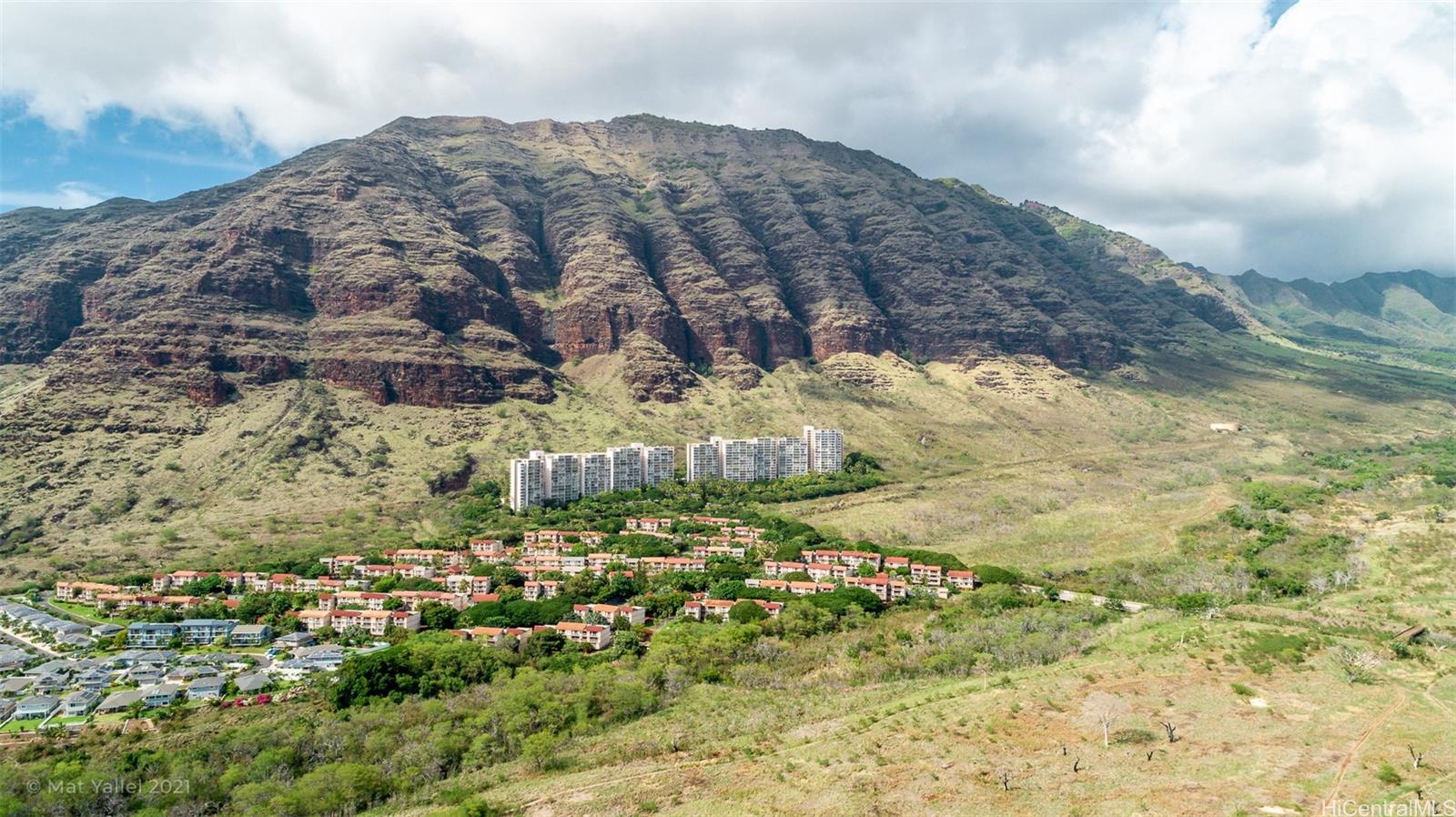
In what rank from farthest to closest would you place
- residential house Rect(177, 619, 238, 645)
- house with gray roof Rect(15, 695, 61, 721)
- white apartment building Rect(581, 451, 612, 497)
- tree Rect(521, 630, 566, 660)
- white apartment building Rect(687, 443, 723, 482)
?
white apartment building Rect(687, 443, 723, 482) → white apartment building Rect(581, 451, 612, 497) → residential house Rect(177, 619, 238, 645) → tree Rect(521, 630, 566, 660) → house with gray roof Rect(15, 695, 61, 721)

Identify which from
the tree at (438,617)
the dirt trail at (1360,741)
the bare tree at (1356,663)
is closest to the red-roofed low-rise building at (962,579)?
the bare tree at (1356,663)

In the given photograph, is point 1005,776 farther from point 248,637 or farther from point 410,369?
point 410,369

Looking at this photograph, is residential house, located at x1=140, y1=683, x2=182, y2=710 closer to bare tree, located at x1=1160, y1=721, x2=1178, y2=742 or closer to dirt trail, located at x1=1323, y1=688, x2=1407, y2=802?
bare tree, located at x1=1160, y1=721, x2=1178, y2=742

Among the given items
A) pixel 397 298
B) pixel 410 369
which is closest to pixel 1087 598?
pixel 410 369

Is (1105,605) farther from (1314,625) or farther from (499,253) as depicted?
(499,253)

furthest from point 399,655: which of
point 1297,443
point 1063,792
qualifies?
point 1297,443

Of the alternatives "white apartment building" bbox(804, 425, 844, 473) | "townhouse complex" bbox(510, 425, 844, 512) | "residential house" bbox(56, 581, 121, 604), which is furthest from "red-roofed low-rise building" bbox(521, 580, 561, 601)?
"white apartment building" bbox(804, 425, 844, 473)
